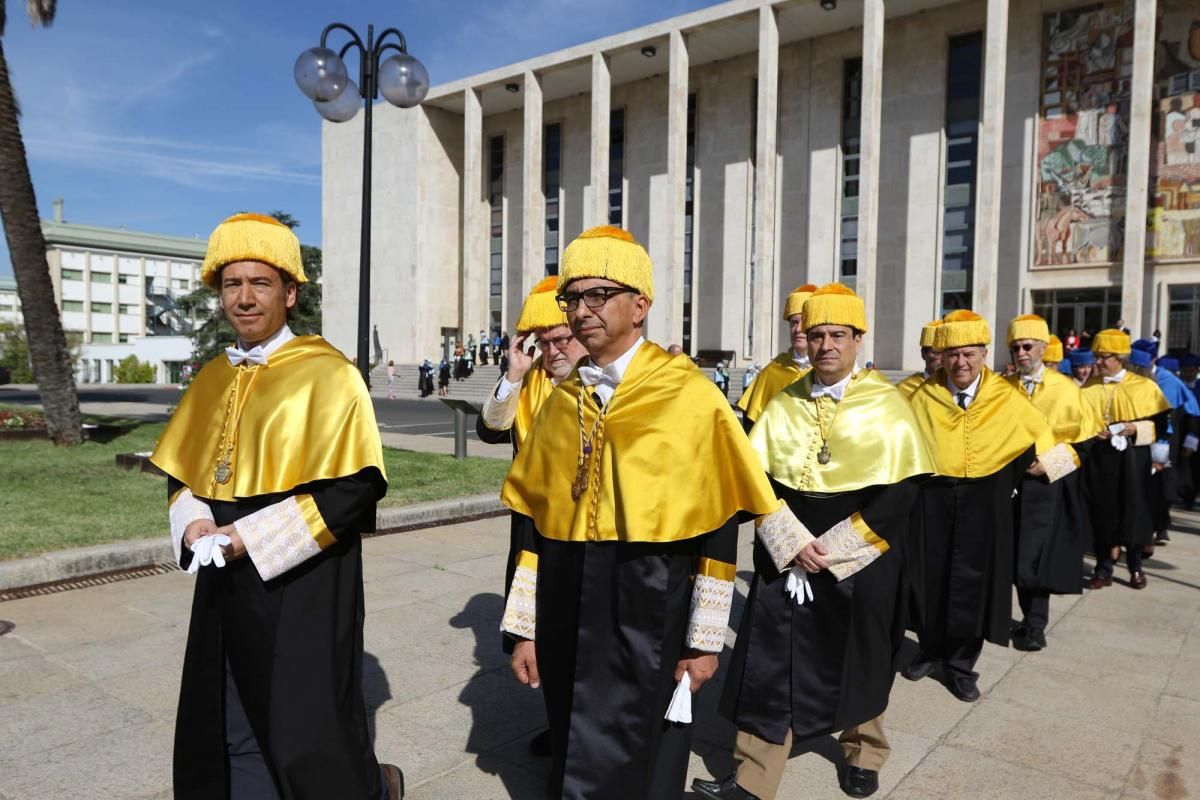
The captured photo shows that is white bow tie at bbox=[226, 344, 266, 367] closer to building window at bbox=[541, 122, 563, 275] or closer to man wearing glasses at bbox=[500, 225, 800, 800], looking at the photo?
man wearing glasses at bbox=[500, 225, 800, 800]

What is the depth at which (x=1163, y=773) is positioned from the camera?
3.77 meters

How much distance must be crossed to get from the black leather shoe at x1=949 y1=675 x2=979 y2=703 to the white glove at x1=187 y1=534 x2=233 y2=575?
13.0 ft

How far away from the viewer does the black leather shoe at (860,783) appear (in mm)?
3533

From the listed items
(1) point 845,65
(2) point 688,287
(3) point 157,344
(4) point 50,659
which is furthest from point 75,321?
(4) point 50,659

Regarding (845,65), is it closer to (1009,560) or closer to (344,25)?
(344,25)

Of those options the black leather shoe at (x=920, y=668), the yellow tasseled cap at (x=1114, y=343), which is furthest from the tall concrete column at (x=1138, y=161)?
the black leather shoe at (x=920, y=668)

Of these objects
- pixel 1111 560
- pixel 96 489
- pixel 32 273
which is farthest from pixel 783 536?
pixel 32 273

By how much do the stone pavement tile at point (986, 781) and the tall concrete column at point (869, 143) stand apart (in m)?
28.8

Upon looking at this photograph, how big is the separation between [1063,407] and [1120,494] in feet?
5.70

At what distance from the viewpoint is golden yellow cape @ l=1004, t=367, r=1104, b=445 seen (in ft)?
20.0

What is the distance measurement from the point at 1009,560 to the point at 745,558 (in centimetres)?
330

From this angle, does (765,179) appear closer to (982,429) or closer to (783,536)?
(982,429)

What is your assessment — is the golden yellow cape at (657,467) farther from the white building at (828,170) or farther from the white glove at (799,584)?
the white building at (828,170)

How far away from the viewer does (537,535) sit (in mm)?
2752
